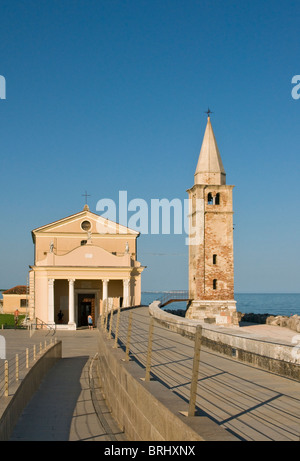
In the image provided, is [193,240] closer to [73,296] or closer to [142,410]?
[73,296]

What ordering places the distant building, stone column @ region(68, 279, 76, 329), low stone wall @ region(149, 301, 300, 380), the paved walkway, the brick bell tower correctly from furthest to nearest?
the distant building < the brick bell tower < stone column @ region(68, 279, 76, 329) < low stone wall @ region(149, 301, 300, 380) < the paved walkway

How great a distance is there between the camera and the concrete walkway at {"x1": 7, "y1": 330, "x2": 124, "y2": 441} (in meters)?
10.0

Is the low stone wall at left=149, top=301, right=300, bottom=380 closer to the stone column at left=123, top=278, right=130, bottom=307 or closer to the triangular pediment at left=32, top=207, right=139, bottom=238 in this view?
the stone column at left=123, top=278, right=130, bottom=307

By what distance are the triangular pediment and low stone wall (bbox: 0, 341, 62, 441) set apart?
2198 cm

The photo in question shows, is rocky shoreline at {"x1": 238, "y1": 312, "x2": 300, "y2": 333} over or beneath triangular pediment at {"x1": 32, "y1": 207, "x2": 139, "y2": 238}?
beneath

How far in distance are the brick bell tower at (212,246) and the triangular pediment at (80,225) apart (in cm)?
644

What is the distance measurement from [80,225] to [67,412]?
2913cm

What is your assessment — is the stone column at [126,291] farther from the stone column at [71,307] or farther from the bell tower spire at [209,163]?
the bell tower spire at [209,163]

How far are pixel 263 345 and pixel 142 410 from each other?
143 inches

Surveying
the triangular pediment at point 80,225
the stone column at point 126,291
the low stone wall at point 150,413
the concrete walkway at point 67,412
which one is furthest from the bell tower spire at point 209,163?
the low stone wall at point 150,413

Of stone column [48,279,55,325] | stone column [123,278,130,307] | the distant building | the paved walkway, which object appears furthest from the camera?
the distant building

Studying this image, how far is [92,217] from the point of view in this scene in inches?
1614

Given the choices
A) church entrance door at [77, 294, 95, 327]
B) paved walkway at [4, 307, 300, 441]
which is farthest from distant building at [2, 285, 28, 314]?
paved walkway at [4, 307, 300, 441]

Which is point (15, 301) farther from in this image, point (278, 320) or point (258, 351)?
point (258, 351)
